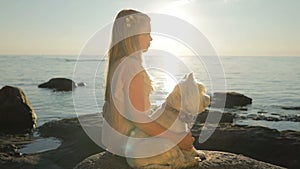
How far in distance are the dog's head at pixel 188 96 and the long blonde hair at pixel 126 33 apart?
70 cm

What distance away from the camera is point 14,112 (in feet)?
51.6

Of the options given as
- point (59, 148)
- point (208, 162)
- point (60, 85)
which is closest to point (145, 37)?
point (208, 162)

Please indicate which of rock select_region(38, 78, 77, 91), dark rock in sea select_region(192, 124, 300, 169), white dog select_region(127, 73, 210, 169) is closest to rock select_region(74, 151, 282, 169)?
white dog select_region(127, 73, 210, 169)

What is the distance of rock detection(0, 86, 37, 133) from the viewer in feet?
50.6

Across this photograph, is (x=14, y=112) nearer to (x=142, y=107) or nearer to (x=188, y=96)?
(x=142, y=107)

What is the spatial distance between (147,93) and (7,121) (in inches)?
485

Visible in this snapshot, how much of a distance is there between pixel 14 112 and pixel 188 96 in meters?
12.9

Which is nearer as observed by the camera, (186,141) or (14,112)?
(186,141)

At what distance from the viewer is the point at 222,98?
87.6ft

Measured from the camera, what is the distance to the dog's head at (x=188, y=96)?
429 centimetres

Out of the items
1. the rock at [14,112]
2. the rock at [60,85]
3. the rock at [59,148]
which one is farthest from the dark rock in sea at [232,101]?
the rock at [60,85]

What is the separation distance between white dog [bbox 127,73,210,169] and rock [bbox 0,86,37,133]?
11958 mm

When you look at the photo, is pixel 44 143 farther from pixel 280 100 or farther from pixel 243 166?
pixel 280 100

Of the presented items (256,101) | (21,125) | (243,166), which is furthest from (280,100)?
(243,166)
